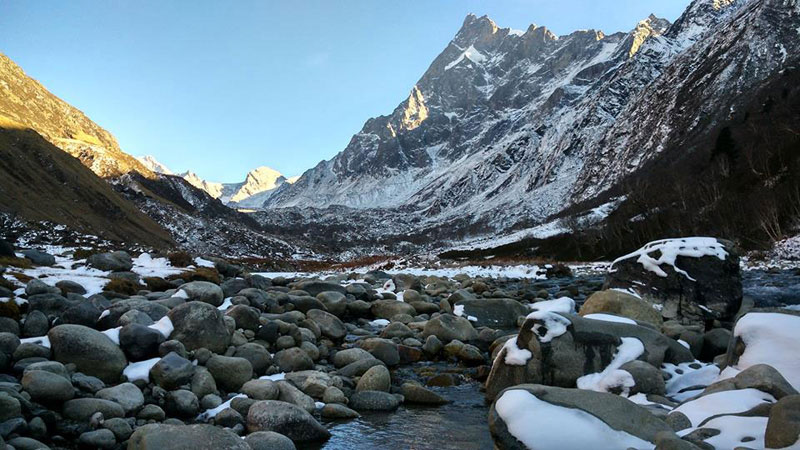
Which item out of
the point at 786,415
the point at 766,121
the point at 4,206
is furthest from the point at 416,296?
the point at 766,121

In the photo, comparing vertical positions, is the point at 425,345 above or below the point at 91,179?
below

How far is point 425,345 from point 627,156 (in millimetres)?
138999

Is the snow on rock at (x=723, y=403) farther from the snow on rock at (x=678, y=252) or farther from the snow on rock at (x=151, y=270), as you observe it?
the snow on rock at (x=151, y=270)

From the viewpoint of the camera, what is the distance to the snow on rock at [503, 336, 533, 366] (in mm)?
10234

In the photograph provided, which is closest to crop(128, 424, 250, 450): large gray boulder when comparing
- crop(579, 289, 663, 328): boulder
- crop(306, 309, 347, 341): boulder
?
crop(306, 309, 347, 341): boulder

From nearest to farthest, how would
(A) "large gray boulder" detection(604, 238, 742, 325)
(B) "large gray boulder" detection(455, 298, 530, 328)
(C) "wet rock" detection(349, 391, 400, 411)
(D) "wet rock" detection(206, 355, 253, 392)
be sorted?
(C) "wet rock" detection(349, 391, 400, 411), (D) "wet rock" detection(206, 355, 253, 392), (A) "large gray boulder" detection(604, 238, 742, 325), (B) "large gray boulder" detection(455, 298, 530, 328)

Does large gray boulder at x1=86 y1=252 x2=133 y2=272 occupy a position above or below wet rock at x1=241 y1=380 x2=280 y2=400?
above

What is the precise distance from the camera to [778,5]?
124625 millimetres

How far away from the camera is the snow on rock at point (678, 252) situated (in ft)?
50.9

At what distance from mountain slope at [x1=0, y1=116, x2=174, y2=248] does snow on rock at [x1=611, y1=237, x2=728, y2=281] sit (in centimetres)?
6880

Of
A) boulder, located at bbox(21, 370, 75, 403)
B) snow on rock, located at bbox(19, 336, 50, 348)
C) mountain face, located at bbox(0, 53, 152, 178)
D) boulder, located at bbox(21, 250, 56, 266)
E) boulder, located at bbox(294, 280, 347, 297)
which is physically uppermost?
mountain face, located at bbox(0, 53, 152, 178)

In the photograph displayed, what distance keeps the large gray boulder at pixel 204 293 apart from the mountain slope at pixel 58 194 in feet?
192

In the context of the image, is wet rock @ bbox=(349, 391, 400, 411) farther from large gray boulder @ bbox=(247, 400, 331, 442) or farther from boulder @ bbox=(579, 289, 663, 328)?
boulder @ bbox=(579, 289, 663, 328)

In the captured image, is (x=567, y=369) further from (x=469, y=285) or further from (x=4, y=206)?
(x=4, y=206)
